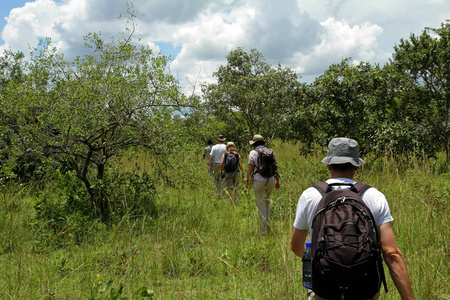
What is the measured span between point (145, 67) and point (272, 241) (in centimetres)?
379

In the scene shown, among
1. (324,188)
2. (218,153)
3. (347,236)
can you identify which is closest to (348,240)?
(347,236)

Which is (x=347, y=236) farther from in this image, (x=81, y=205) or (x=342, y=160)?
(x=81, y=205)

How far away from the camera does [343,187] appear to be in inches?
92.7

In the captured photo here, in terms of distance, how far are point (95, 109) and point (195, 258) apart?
116 inches

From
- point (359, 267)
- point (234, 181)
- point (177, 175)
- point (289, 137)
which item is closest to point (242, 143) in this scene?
point (289, 137)

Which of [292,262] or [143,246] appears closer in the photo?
[292,262]

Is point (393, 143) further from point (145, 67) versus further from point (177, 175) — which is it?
point (145, 67)

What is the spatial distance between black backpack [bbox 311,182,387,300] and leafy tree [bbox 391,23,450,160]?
10388 mm

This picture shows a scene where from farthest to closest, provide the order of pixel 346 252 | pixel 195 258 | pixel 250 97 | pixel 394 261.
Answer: pixel 250 97 < pixel 195 258 < pixel 394 261 < pixel 346 252

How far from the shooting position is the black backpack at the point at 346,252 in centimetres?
195

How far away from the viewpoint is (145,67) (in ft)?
21.8

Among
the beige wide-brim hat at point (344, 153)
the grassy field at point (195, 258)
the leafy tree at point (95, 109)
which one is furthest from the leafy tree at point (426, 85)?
the beige wide-brim hat at point (344, 153)

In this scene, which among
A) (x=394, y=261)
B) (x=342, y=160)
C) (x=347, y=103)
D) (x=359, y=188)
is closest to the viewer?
(x=394, y=261)

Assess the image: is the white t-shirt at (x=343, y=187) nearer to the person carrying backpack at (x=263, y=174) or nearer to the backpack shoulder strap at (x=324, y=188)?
the backpack shoulder strap at (x=324, y=188)
